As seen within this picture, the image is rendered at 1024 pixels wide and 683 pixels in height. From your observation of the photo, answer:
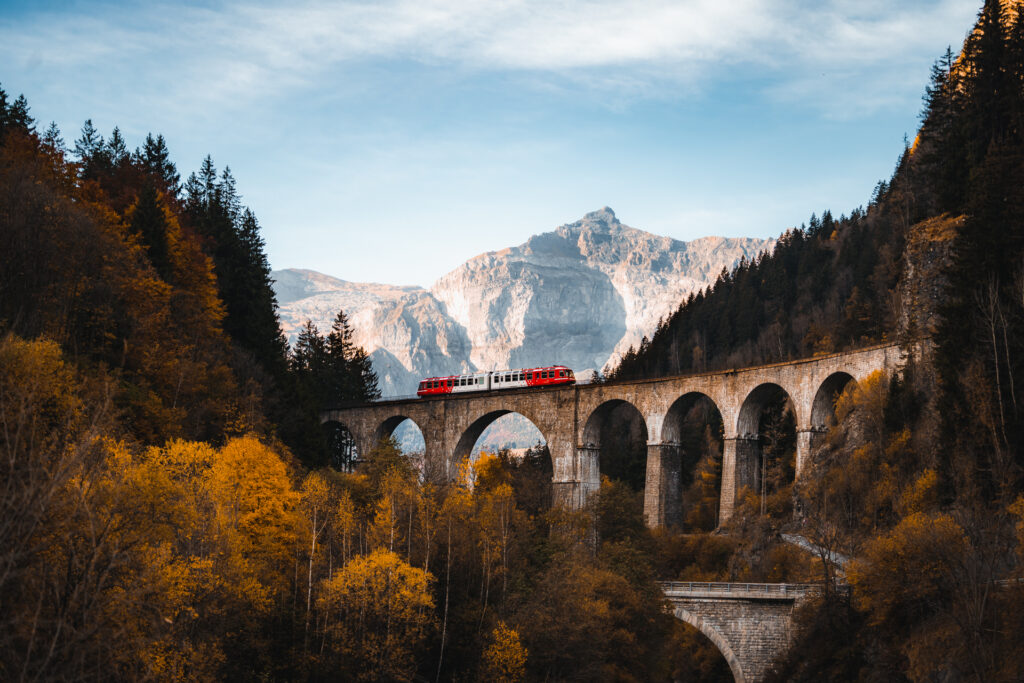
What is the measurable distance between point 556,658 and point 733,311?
248ft

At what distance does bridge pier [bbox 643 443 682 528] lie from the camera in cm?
6669

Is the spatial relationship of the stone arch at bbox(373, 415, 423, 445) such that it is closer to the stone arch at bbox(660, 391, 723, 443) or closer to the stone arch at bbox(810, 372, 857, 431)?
the stone arch at bbox(660, 391, 723, 443)

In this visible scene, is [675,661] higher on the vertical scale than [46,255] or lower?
lower

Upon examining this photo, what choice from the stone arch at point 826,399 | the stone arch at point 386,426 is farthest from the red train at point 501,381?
the stone arch at point 826,399

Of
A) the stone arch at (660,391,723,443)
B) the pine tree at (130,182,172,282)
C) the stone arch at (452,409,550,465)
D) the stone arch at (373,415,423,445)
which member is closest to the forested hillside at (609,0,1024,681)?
the stone arch at (660,391,723,443)

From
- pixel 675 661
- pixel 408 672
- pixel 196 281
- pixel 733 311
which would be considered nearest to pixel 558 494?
pixel 675 661

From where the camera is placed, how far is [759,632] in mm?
49719

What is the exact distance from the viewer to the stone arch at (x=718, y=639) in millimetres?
50100

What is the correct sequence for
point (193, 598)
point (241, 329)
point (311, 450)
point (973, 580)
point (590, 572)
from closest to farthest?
point (193, 598)
point (973, 580)
point (590, 572)
point (311, 450)
point (241, 329)

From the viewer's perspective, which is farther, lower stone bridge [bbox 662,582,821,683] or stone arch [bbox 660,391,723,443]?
stone arch [bbox 660,391,723,443]

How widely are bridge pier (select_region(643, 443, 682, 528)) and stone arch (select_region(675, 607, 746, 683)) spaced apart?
14.5 metres

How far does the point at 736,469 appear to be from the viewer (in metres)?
63.4

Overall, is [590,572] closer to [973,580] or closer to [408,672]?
[408,672]

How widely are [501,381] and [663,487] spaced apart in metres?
16.6
